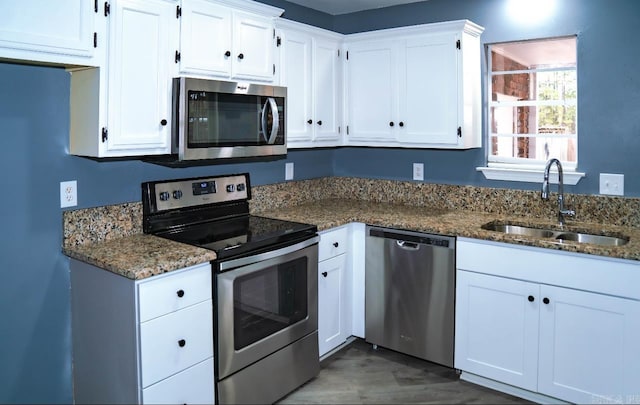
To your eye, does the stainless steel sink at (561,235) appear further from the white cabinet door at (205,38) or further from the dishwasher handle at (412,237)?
the white cabinet door at (205,38)

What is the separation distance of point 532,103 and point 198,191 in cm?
210

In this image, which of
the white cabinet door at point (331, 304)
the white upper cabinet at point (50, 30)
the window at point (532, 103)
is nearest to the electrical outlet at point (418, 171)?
the window at point (532, 103)

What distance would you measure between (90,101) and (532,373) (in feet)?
8.13

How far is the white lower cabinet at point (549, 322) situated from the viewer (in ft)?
7.74

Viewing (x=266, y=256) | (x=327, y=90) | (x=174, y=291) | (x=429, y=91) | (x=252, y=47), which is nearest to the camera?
(x=174, y=291)

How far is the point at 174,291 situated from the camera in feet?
7.01

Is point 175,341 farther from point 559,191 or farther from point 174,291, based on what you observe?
point 559,191

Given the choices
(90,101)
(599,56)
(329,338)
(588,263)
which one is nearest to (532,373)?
(588,263)

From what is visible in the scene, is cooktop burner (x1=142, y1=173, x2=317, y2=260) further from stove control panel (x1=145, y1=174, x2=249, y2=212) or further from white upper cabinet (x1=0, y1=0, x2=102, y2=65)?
white upper cabinet (x1=0, y1=0, x2=102, y2=65)

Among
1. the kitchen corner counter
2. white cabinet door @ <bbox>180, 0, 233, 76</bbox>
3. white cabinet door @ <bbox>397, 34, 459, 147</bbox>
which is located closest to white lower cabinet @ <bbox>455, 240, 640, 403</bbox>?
white cabinet door @ <bbox>397, 34, 459, 147</bbox>

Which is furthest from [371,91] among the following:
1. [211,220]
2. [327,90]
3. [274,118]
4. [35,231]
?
[35,231]

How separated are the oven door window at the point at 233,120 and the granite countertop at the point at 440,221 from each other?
→ 1.81ft

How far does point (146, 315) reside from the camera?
205 centimetres

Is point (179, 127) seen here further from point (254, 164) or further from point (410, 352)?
point (410, 352)
